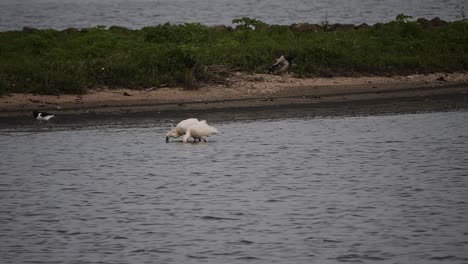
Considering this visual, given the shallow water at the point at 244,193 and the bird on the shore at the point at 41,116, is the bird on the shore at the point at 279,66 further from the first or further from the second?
Result: the bird on the shore at the point at 41,116

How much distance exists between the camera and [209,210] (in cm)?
1404

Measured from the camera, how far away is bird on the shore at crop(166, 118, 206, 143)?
1870cm

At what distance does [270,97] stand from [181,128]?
18.2 ft

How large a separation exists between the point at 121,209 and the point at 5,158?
485 centimetres

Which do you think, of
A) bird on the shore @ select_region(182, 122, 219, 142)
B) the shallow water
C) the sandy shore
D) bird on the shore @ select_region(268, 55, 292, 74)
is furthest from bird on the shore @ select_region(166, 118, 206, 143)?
bird on the shore @ select_region(268, 55, 292, 74)

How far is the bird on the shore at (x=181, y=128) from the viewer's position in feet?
61.4

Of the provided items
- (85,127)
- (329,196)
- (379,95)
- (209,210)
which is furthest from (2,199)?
(379,95)

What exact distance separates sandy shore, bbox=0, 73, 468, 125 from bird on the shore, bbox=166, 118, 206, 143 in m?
3.49

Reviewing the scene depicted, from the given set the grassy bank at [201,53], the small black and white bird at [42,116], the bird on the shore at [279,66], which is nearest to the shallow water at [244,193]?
the small black and white bird at [42,116]

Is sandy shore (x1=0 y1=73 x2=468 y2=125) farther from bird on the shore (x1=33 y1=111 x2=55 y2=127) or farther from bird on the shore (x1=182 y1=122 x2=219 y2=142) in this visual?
bird on the shore (x1=182 y1=122 x2=219 y2=142)

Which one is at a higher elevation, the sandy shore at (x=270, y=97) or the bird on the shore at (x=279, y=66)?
the bird on the shore at (x=279, y=66)

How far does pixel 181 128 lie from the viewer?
19.0 metres

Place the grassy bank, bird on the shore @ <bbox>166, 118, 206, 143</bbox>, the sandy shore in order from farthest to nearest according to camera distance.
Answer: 1. the grassy bank
2. the sandy shore
3. bird on the shore @ <bbox>166, 118, 206, 143</bbox>

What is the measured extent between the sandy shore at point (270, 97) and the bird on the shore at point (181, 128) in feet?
11.4
